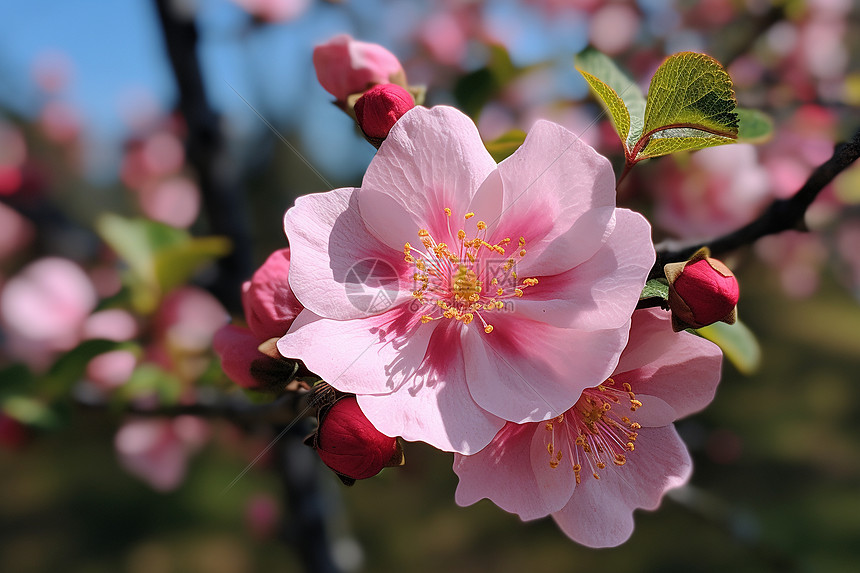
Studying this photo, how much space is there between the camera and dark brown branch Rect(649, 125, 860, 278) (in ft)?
1.67

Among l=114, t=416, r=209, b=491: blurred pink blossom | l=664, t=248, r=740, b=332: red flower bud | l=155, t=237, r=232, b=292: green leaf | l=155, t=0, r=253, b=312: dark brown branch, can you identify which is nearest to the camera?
Answer: l=664, t=248, r=740, b=332: red flower bud

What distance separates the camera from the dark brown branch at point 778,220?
0.51 metres

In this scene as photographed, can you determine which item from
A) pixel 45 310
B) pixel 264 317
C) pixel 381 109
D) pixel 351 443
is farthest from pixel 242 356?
pixel 45 310

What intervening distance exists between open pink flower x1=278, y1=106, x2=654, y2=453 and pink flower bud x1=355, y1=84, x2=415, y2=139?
5 centimetres

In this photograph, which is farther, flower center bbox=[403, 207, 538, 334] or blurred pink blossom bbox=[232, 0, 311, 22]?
blurred pink blossom bbox=[232, 0, 311, 22]

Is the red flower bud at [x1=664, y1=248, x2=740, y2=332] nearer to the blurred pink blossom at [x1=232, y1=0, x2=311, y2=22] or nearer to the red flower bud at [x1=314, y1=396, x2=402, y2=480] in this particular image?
the red flower bud at [x1=314, y1=396, x2=402, y2=480]

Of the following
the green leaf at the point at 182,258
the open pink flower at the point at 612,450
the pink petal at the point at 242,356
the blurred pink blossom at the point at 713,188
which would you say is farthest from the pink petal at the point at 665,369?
the blurred pink blossom at the point at 713,188

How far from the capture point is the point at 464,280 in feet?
1.83

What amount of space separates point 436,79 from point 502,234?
89.6 inches

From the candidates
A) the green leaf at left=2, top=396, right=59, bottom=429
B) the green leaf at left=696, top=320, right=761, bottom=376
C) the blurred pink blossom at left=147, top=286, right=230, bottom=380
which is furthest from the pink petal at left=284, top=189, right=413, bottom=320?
the green leaf at left=2, top=396, right=59, bottom=429

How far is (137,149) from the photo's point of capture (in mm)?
2404

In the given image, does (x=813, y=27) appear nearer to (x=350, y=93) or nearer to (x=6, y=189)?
(x=350, y=93)

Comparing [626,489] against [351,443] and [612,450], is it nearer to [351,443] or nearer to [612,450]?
[612,450]

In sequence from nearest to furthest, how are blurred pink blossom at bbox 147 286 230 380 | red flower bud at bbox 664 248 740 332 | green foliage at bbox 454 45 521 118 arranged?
red flower bud at bbox 664 248 740 332
green foliage at bbox 454 45 521 118
blurred pink blossom at bbox 147 286 230 380
